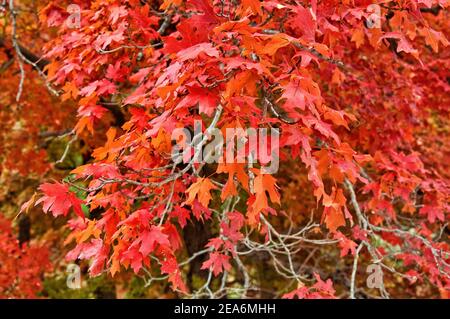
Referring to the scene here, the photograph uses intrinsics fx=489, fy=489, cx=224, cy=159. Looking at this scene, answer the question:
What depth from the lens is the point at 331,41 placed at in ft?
8.54

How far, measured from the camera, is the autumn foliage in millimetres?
2123

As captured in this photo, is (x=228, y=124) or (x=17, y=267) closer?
(x=228, y=124)

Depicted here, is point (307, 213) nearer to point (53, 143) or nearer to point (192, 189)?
point (53, 143)

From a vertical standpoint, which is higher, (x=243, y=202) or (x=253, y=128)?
(x=253, y=128)

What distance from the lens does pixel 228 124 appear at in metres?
2.14

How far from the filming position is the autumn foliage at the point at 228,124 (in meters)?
2.12

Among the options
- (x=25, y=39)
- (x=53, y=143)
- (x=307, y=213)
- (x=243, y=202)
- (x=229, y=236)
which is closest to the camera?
(x=229, y=236)

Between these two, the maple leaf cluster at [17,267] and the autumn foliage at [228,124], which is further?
the maple leaf cluster at [17,267]

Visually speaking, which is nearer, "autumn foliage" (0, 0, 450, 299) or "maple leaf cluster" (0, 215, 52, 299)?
"autumn foliage" (0, 0, 450, 299)

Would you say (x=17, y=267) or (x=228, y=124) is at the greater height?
(x=228, y=124)

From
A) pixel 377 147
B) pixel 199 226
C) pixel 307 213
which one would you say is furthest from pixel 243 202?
pixel 377 147

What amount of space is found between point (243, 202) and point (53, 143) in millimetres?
3538

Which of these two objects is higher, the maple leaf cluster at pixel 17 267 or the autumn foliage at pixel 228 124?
the autumn foliage at pixel 228 124

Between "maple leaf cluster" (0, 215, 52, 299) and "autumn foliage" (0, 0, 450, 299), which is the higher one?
"autumn foliage" (0, 0, 450, 299)
